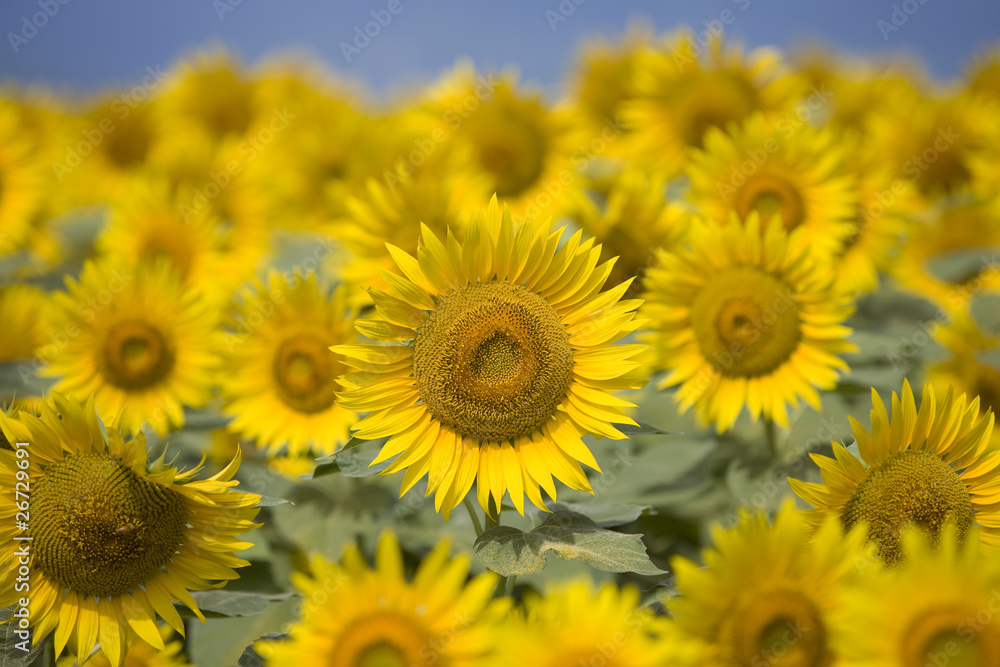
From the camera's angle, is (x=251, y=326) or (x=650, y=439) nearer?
(x=251, y=326)

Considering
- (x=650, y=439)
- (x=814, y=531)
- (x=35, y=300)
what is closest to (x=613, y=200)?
(x=650, y=439)

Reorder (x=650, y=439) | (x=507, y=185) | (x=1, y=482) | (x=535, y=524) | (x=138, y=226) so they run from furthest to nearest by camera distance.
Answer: (x=507, y=185) < (x=138, y=226) < (x=650, y=439) < (x=535, y=524) < (x=1, y=482)

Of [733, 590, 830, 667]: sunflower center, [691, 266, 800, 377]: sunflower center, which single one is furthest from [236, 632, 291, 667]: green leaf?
[691, 266, 800, 377]: sunflower center

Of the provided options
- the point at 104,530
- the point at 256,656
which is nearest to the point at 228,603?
the point at 256,656

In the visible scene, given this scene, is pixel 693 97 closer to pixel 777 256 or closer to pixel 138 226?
pixel 777 256

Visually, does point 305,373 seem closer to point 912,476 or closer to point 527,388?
point 527,388

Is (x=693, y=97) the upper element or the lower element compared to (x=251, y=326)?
upper

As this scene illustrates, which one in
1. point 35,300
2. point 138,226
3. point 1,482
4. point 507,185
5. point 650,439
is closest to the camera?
point 1,482

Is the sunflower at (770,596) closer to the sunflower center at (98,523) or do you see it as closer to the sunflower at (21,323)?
the sunflower center at (98,523)
